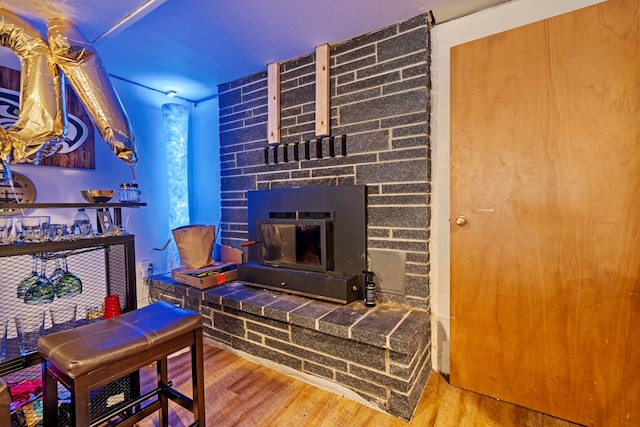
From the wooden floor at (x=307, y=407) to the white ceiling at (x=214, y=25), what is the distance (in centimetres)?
205

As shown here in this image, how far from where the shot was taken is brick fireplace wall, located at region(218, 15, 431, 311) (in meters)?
1.80

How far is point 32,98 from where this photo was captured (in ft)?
4.24

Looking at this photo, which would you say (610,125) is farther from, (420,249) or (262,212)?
(262,212)

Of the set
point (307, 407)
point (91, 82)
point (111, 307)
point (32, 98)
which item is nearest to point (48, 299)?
point (111, 307)

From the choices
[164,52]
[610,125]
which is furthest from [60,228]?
[610,125]

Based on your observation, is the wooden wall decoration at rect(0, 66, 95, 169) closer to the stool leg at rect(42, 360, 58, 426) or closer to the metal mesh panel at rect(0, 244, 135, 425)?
the metal mesh panel at rect(0, 244, 135, 425)

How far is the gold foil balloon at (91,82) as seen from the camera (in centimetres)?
137

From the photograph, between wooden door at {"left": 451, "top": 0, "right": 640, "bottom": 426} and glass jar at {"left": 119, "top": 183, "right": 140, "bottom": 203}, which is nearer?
wooden door at {"left": 451, "top": 0, "right": 640, "bottom": 426}

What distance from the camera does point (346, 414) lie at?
4.92 ft

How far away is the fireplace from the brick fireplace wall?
10 centimetres

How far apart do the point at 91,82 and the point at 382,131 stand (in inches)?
65.3

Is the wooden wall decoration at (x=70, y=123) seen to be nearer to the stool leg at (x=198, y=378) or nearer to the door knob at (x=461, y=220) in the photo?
the stool leg at (x=198, y=378)

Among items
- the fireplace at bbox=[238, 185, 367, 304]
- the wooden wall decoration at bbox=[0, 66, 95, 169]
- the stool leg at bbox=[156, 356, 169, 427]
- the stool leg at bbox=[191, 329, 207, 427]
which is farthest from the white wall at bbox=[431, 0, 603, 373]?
the wooden wall decoration at bbox=[0, 66, 95, 169]

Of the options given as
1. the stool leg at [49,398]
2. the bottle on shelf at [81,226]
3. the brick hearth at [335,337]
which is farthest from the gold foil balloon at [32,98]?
the brick hearth at [335,337]
